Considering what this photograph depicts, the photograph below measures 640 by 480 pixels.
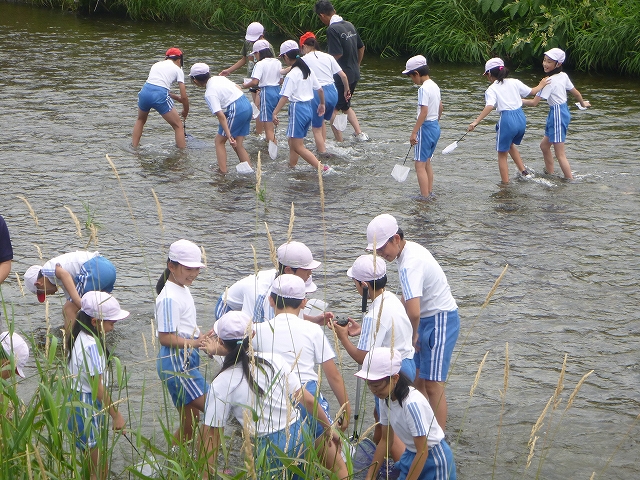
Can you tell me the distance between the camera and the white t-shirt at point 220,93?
10.1 m

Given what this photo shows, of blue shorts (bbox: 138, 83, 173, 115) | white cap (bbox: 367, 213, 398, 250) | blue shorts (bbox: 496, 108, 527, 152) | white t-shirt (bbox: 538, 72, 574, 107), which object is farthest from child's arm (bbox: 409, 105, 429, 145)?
white cap (bbox: 367, 213, 398, 250)

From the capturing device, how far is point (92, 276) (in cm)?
588

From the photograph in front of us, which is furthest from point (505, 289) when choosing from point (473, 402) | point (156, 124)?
point (156, 124)

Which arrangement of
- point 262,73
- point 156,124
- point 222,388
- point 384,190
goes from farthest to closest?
point 156,124, point 262,73, point 384,190, point 222,388

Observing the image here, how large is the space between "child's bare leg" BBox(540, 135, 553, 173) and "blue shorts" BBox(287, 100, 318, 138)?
2.86 meters

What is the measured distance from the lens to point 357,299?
7.22 metres

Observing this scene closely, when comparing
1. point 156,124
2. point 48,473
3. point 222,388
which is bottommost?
point 156,124

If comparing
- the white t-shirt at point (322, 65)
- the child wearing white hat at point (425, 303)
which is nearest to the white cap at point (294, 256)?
the child wearing white hat at point (425, 303)

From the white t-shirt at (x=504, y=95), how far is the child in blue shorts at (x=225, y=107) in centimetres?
286

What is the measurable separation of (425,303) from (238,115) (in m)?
5.68

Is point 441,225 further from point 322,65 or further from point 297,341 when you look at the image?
point 297,341

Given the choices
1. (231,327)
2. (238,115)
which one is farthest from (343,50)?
(231,327)

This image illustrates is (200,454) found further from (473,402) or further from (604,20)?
(604,20)

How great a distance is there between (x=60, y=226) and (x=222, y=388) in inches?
198
